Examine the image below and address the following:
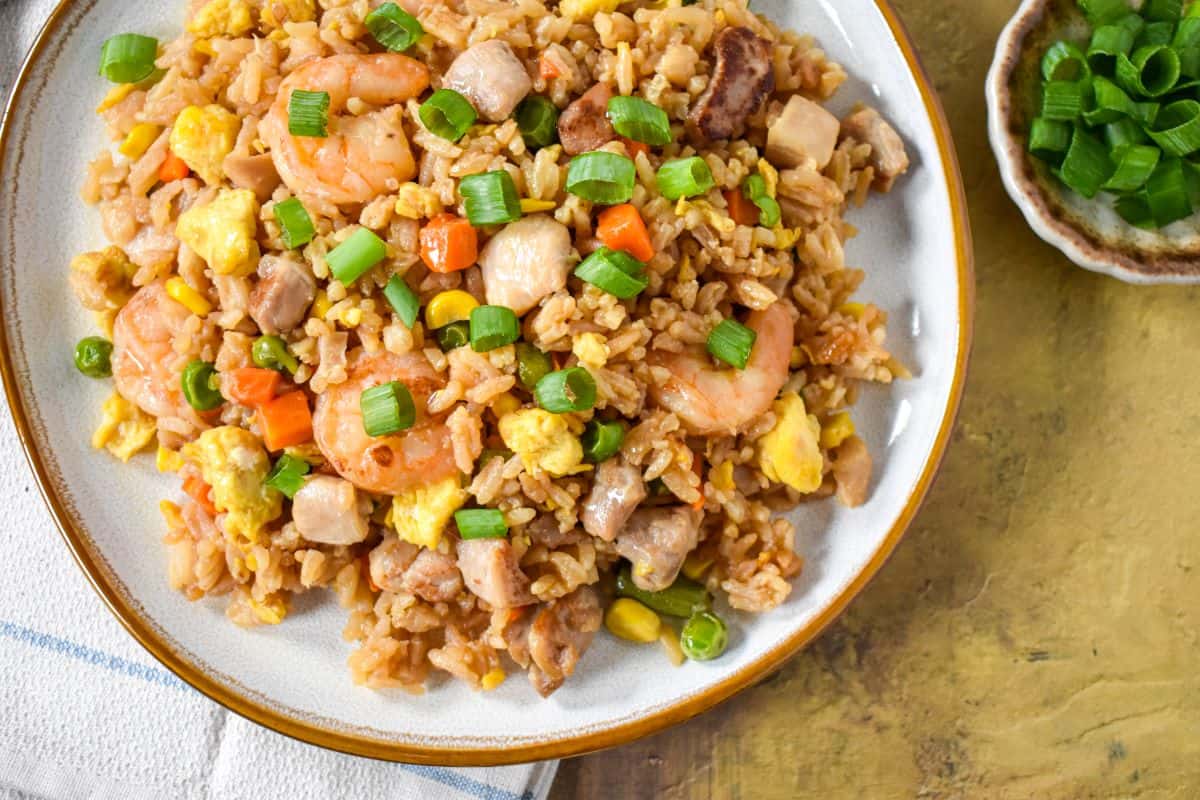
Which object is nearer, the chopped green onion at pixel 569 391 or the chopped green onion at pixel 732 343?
the chopped green onion at pixel 569 391

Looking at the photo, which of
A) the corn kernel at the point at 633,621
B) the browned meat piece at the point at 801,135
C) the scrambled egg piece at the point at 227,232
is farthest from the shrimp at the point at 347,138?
the corn kernel at the point at 633,621

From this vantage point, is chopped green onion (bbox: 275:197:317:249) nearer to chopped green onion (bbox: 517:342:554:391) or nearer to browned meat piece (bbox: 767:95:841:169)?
chopped green onion (bbox: 517:342:554:391)

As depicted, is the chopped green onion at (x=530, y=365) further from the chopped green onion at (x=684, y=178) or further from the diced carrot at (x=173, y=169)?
the diced carrot at (x=173, y=169)

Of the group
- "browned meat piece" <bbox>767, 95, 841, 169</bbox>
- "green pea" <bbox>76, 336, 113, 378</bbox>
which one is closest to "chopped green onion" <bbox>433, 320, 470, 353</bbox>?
"browned meat piece" <bbox>767, 95, 841, 169</bbox>

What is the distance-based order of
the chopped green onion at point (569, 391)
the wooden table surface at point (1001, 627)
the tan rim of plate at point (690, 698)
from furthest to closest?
the wooden table surface at point (1001, 627)
the tan rim of plate at point (690, 698)
the chopped green onion at point (569, 391)

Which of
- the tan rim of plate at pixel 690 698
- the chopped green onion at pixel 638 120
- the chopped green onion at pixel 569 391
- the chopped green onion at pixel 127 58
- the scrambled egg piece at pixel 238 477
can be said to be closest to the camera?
the chopped green onion at pixel 569 391
